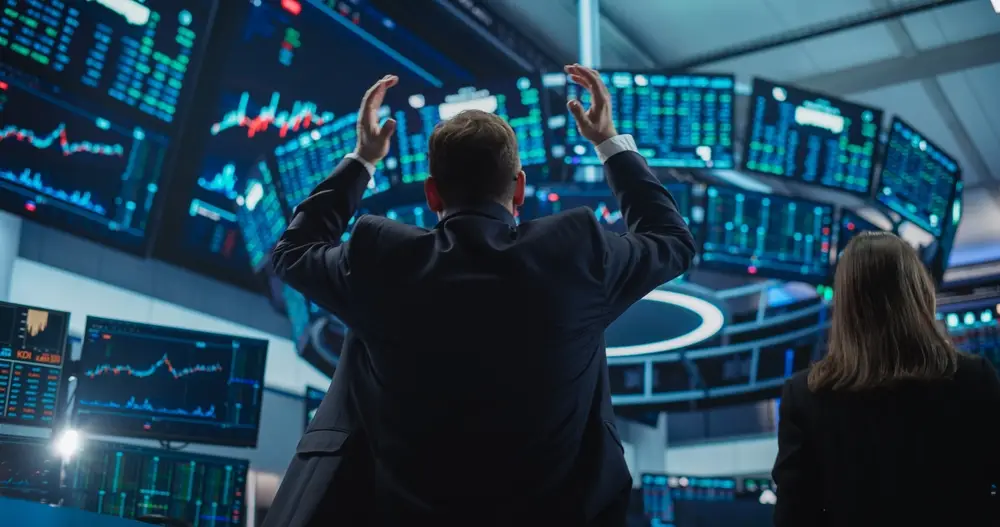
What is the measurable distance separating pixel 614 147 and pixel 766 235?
3.56m

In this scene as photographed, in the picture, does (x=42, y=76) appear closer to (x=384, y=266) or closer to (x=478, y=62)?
(x=478, y=62)

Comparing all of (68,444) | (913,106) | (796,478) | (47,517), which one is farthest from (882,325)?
(913,106)

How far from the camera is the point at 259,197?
207 inches

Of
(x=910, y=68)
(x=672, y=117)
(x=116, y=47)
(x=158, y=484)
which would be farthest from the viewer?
(x=910, y=68)

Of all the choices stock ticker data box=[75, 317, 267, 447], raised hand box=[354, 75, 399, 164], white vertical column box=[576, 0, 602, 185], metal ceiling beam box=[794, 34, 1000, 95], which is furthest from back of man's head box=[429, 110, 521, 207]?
metal ceiling beam box=[794, 34, 1000, 95]

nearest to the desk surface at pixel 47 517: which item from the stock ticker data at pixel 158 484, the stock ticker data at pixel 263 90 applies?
the stock ticker data at pixel 158 484

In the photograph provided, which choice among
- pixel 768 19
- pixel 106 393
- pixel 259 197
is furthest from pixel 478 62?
pixel 106 393

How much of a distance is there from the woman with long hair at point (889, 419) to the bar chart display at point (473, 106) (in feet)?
10.3

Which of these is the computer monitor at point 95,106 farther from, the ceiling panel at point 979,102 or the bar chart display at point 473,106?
the ceiling panel at point 979,102

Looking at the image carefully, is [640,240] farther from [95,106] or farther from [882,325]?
[95,106]

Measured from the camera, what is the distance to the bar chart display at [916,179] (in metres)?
5.19

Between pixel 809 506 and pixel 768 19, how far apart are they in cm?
631

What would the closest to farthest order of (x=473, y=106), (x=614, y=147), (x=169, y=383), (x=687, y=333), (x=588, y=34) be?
(x=614, y=147)
(x=169, y=383)
(x=473, y=106)
(x=687, y=333)
(x=588, y=34)

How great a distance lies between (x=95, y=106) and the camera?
4930mm
